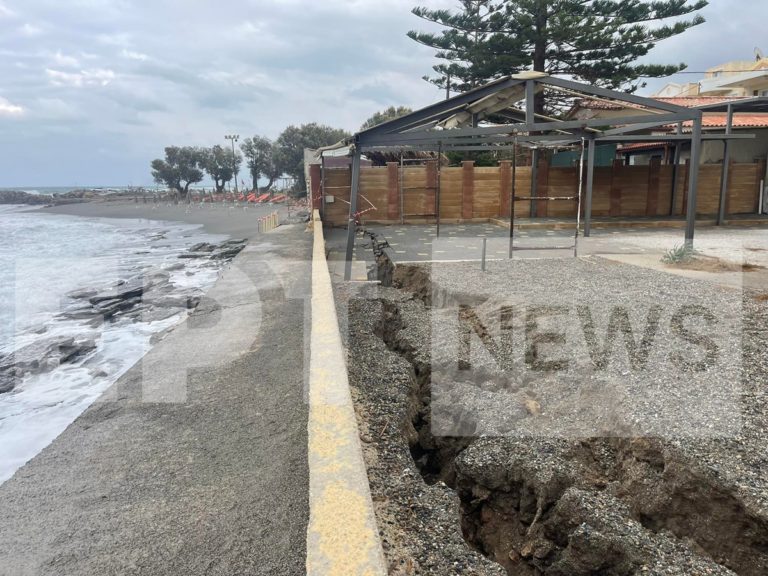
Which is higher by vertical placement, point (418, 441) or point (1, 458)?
point (418, 441)

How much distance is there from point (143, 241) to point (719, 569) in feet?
93.1

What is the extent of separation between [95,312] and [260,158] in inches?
2547

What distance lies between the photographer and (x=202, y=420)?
3.94 m

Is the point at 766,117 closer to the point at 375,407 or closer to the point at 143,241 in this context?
the point at 375,407

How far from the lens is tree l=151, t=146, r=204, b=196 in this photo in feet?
253

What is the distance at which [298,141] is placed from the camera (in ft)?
204

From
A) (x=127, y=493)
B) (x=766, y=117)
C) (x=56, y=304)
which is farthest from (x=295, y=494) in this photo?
(x=766, y=117)

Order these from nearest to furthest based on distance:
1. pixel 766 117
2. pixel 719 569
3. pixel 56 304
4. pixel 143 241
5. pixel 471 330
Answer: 1. pixel 719 569
2. pixel 471 330
3. pixel 56 304
4. pixel 766 117
5. pixel 143 241

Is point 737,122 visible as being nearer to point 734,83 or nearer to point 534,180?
point 534,180

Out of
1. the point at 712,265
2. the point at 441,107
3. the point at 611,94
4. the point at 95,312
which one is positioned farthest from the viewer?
the point at 95,312

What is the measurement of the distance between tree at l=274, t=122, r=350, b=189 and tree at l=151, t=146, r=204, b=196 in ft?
61.4

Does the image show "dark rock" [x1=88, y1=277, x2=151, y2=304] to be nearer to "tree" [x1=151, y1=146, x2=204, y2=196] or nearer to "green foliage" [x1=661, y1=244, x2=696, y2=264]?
"green foliage" [x1=661, y1=244, x2=696, y2=264]

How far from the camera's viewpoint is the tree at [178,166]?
253 feet

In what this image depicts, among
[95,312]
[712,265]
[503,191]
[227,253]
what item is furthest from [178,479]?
[503,191]
